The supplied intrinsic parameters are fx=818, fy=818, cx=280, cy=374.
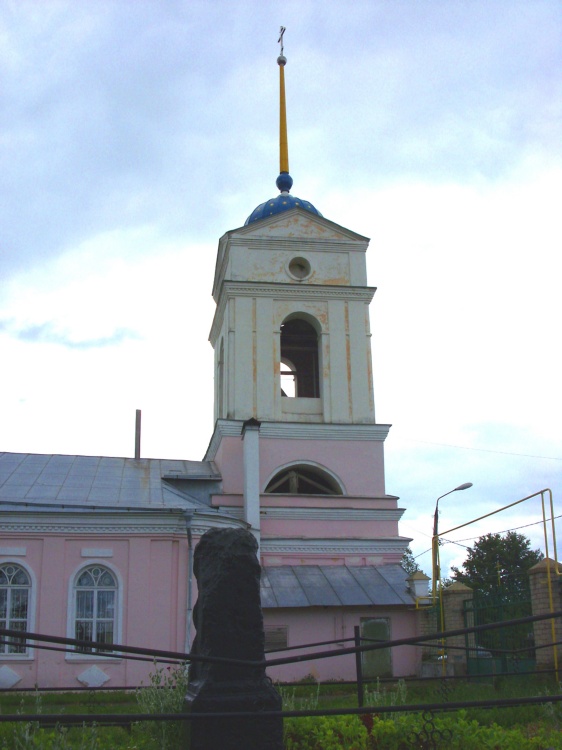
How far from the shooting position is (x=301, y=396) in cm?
2281

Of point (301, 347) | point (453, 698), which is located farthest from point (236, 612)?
point (301, 347)

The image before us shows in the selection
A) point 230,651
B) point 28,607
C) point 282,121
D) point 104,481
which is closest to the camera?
point 230,651

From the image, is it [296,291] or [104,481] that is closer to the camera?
[104,481]

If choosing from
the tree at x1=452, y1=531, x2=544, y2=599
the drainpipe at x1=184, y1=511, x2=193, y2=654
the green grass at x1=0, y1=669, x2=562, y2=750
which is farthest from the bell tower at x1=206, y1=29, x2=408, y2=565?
the tree at x1=452, y1=531, x2=544, y2=599

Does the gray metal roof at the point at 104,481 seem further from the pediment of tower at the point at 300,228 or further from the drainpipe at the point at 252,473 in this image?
the pediment of tower at the point at 300,228

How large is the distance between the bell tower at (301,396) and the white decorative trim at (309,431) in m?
0.02

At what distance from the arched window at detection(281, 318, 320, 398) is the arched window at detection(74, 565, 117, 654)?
7402 millimetres

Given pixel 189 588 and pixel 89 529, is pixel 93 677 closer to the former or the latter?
pixel 189 588

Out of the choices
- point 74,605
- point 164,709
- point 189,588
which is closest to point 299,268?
point 189,588

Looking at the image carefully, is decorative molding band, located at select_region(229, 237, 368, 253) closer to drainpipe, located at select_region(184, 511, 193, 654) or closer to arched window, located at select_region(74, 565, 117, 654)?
drainpipe, located at select_region(184, 511, 193, 654)

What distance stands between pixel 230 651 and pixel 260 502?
46.1 ft

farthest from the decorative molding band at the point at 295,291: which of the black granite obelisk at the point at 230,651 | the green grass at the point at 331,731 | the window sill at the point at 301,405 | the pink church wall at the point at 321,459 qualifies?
the black granite obelisk at the point at 230,651

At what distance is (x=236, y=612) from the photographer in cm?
511

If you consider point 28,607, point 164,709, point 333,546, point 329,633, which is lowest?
point 164,709
